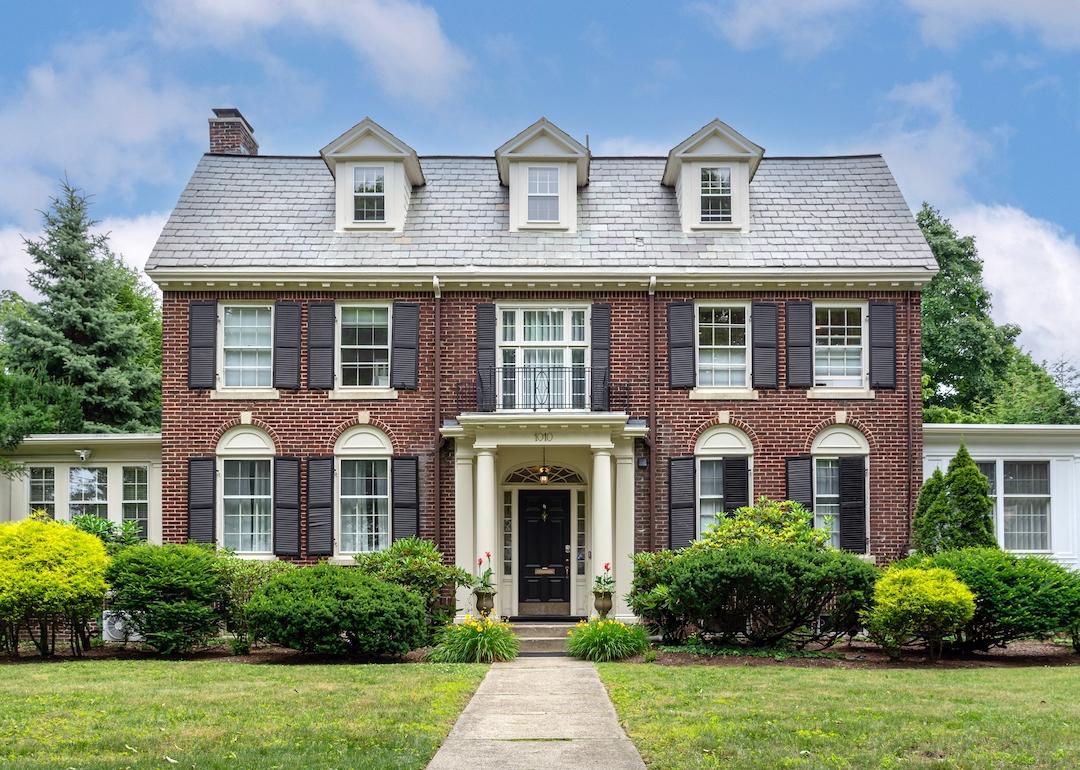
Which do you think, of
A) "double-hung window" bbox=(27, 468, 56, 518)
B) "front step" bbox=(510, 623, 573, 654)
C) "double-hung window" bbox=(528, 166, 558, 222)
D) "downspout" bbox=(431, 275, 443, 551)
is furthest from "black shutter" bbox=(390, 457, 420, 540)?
"double-hung window" bbox=(27, 468, 56, 518)

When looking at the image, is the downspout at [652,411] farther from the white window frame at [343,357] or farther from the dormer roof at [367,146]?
the dormer roof at [367,146]

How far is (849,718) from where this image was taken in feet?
36.0

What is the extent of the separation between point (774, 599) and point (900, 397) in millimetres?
5523

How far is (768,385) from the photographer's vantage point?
68.3ft

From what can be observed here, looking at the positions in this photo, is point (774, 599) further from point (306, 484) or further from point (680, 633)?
point (306, 484)

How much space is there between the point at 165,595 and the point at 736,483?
9.65 m

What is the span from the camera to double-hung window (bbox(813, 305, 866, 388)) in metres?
21.0

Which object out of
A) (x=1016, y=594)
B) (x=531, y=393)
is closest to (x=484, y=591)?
(x=531, y=393)

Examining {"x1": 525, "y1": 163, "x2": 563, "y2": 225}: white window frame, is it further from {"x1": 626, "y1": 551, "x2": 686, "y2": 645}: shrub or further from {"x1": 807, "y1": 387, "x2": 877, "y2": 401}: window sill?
{"x1": 626, "y1": 551, "x2": 686, "y2": 645}: shrub

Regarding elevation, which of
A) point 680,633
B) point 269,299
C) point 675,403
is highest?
point 269,299

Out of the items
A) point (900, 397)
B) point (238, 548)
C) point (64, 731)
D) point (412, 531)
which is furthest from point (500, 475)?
point (64, 731)

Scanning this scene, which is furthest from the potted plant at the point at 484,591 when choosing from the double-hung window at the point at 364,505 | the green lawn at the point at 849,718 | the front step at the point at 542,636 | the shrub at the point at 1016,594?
the shrub at the point at 1016,594

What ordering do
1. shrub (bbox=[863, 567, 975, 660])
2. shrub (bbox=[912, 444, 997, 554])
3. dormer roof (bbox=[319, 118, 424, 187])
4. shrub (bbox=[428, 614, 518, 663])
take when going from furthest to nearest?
dormer roof (bbox=[319, 118, 424, 187]) → shrub (bbox=[912, 444, 997, 554]) → shrub (bbox=[428, 614, 518, 663]) → shrub (bbox=[863, 567, 975, 660])

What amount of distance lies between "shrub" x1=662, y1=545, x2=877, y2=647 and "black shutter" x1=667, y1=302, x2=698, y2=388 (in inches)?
154
